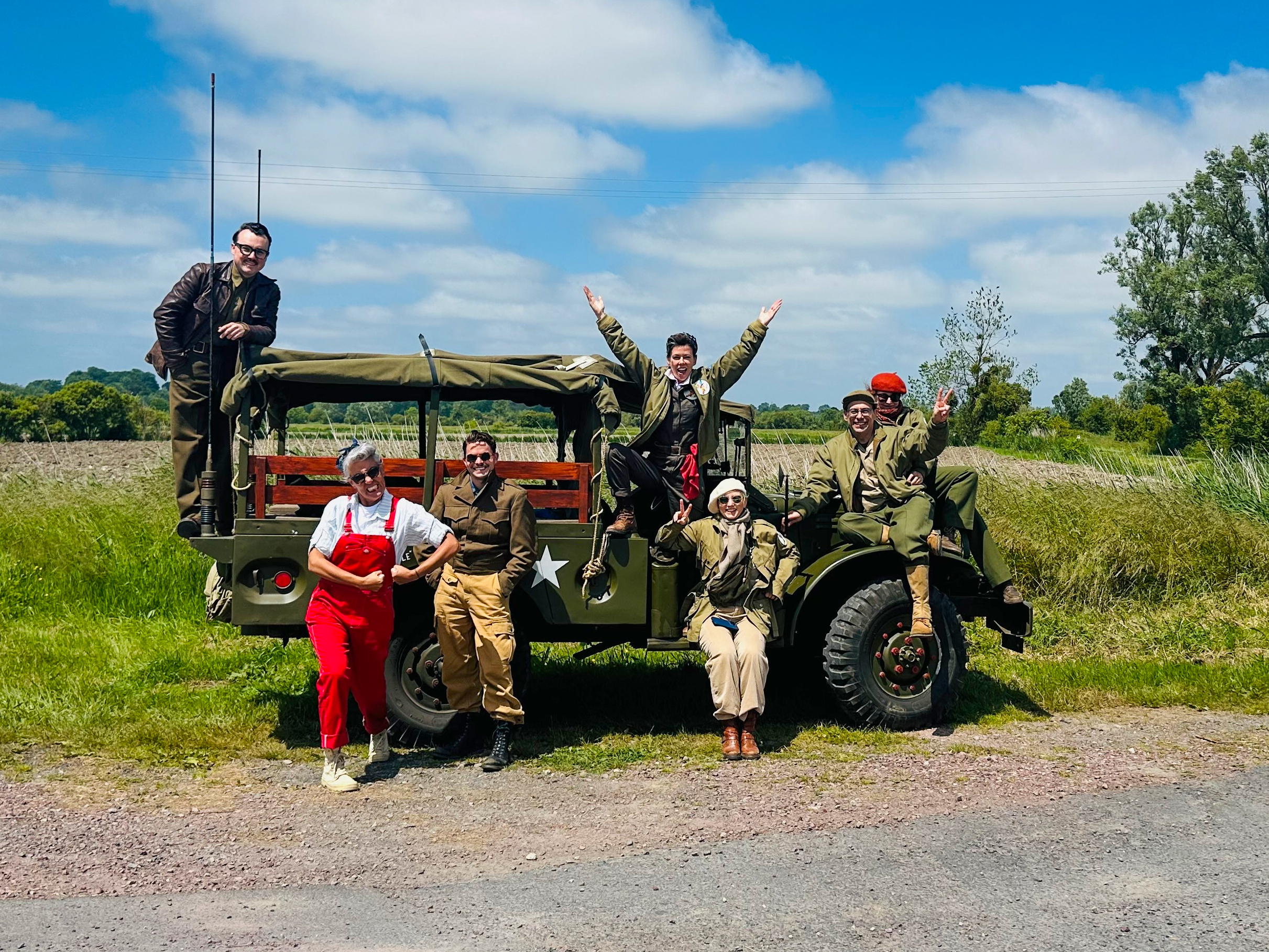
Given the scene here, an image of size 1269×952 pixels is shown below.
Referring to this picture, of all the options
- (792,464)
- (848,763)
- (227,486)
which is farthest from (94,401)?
(848,763)

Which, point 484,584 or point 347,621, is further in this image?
point 484,584

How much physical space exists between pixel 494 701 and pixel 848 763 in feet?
6.52

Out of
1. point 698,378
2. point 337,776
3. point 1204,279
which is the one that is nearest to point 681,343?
point 698,378

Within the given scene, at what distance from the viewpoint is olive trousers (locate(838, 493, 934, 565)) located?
7.19m

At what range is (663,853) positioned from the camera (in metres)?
5.29

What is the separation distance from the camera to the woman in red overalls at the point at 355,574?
6.34 metres

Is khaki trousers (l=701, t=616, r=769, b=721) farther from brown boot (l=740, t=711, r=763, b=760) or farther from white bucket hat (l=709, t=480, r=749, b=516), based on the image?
white bucket hat (l=709, t=480, r=749, b=516)

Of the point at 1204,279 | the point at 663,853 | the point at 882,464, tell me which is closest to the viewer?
the point at 663,853

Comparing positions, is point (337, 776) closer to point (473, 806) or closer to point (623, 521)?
point (473, 806)

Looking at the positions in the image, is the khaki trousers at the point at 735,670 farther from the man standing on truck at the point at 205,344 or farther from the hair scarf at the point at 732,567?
the man standing on truck at the point at 205,344

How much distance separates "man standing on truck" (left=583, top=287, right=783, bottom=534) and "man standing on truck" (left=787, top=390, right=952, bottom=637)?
0.69 metres

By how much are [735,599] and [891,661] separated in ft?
3.60

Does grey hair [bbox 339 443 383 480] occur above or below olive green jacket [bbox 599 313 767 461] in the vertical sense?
below

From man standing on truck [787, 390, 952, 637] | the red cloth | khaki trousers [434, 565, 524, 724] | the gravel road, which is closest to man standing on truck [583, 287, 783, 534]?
the red cloth
